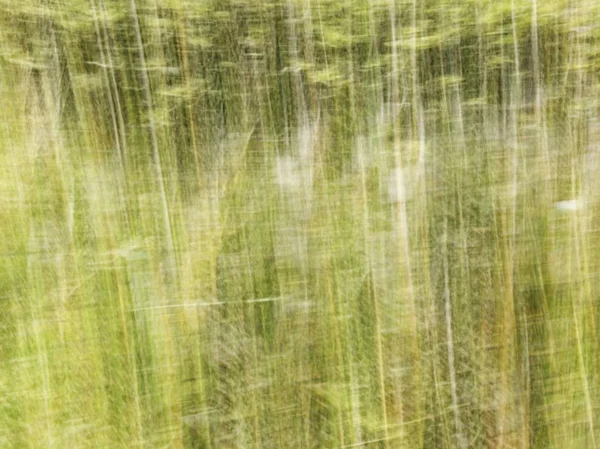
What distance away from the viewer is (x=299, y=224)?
49.8 inches

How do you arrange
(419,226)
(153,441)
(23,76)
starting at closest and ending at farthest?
(23,76) → (153,441) → (419,226)

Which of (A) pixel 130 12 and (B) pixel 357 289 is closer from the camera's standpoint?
(A) pixel 130 12

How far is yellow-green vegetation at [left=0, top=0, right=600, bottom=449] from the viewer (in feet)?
3.71

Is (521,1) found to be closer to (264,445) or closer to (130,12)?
(130,12)

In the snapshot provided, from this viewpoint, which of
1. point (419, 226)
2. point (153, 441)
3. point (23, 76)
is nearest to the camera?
point (23, 76)

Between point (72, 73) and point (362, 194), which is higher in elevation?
point (72, 73)

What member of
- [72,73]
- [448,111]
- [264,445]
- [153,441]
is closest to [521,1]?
[448,111]

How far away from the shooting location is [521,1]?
51.4 inches

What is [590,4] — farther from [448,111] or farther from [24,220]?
[24,220]

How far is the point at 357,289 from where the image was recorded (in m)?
1.31

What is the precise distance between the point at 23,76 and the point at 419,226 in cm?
87

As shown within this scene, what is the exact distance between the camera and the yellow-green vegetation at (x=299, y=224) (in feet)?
3.71

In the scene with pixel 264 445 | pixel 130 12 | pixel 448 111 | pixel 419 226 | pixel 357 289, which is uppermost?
pixel 130 12

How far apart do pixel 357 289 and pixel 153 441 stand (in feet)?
1.77
